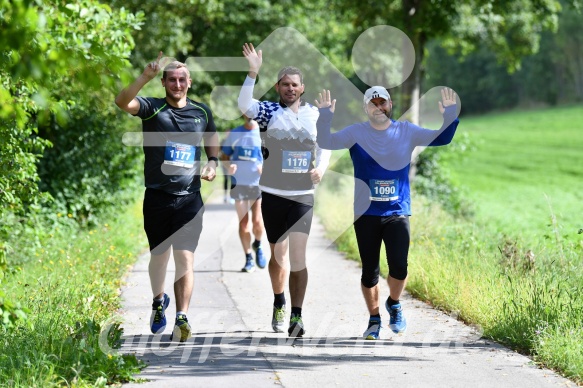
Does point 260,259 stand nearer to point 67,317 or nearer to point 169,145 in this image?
point 169,145

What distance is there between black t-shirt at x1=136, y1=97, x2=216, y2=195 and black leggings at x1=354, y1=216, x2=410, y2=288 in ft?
4.61

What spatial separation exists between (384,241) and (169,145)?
1819mm

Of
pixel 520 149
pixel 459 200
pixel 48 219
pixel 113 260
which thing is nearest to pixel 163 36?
pixel 459 200

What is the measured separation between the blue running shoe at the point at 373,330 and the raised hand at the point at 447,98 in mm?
1731

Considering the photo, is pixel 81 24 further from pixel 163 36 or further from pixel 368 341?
pixel 163 36

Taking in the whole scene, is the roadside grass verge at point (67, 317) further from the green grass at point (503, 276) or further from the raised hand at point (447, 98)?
the raised hand at point (447, 98)

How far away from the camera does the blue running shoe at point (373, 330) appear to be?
24.3 ft

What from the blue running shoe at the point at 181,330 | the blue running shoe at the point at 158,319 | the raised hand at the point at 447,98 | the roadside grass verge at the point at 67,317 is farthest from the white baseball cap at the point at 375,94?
the roadside grass verge at the point at 67,317

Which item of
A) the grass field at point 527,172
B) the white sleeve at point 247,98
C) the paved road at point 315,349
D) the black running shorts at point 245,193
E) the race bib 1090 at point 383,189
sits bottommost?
the grass field at point 527,172

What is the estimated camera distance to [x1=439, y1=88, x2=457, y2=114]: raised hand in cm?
724

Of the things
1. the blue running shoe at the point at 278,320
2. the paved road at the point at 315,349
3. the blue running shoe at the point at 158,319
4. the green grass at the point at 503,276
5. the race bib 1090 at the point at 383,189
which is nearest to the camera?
the paved road at the point at 315,349

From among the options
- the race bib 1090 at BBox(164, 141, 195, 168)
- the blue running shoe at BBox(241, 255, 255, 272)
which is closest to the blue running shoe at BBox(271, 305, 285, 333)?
the race bib 1090 at BBox(164, 141, 195, 168)

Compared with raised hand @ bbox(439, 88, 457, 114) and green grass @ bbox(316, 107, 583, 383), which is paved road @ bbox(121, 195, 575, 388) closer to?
green grass @ bbox(316, 107, 583, 383)

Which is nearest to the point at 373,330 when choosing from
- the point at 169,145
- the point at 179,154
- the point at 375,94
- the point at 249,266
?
the point at 375,94
